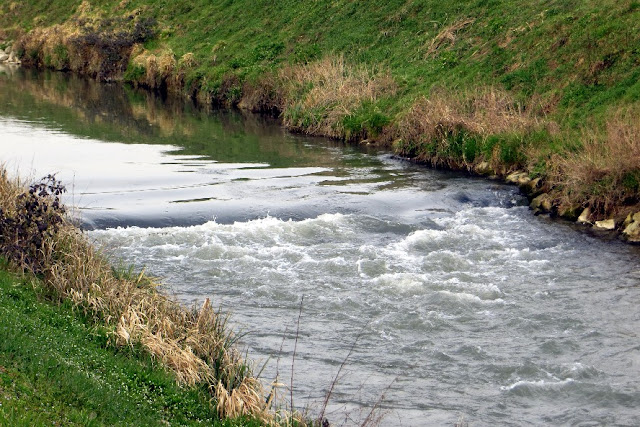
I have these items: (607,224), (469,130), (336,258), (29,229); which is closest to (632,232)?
(607,224)

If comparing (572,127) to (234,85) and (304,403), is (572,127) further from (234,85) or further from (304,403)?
(234,85)

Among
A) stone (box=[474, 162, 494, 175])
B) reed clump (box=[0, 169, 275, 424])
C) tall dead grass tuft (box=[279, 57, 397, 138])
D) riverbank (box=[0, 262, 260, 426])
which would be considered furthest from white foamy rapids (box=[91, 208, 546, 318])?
tall dead grass tuft (box=[279, 57, 397, 138])

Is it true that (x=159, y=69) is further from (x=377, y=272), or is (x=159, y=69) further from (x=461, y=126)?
(x=377, y=272)

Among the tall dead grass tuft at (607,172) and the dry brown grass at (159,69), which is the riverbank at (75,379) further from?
the dry brown grass at (159,69)

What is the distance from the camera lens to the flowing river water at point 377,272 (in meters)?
11.4

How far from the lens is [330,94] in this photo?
3044 centimetres

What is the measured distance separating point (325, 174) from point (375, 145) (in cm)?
488

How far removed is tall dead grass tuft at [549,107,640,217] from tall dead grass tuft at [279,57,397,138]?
10.8 meters

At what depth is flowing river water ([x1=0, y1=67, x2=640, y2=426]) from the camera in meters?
11.4

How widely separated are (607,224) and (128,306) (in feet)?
39.4

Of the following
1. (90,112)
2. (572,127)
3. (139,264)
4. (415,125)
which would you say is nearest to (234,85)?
(90,112)

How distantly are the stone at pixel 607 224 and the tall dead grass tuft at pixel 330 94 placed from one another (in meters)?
12.0

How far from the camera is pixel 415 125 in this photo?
26.5 m

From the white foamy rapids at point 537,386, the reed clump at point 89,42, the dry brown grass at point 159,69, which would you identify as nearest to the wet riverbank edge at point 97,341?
the white foamy rapids at point 537,386
